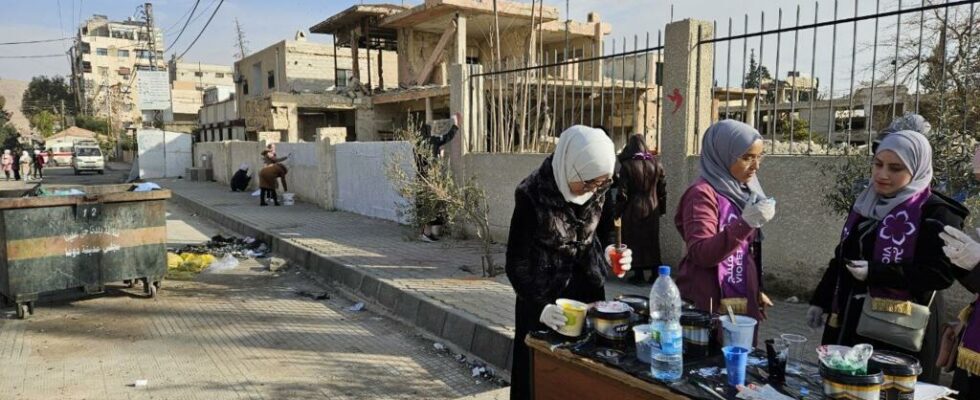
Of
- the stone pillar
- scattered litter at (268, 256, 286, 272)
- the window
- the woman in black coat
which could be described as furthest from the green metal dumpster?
the window

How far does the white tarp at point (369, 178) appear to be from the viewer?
11.0 m

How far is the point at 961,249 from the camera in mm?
2207

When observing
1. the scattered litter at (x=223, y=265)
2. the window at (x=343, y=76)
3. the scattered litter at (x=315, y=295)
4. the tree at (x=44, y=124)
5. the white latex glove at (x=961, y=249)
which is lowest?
the scattered litter at (x=315, y=295)

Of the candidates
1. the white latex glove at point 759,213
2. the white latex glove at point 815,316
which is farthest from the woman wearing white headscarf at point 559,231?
the white latex glove at point 815,316

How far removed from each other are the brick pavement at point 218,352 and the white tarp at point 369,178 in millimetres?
4415

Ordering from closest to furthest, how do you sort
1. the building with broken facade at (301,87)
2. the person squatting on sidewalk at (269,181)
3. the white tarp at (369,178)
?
the white tarp at (369,178), the person squatting on sidewalk at (269,181), the building with broken facade at (301,87)

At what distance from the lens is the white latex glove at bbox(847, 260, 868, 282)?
7.94 feet

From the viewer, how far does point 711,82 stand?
6.08 meters

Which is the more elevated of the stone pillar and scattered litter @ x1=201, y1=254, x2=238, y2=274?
the stone pillar

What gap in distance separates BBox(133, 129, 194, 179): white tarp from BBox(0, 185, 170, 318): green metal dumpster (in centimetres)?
2507

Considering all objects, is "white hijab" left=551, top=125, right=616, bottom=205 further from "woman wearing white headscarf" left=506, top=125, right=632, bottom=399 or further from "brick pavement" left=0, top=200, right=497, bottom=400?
"brick pavement" left=0, top=200, right=497, bottom=400

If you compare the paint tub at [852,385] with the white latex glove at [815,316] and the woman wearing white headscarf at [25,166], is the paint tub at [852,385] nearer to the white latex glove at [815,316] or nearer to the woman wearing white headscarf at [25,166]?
the white latex glove at [815,316]

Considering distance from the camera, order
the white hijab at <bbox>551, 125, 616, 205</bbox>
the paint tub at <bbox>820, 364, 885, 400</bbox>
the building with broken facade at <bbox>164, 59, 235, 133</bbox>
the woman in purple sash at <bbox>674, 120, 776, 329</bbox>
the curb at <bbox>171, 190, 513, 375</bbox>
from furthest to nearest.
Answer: the building with broken facade at <bbox>164, 59, 235, 133</bbox> → the curb at <bbox>171, 190, 513, 375</bbox> → the white hijab at <bbox>551, 125, 616, 205</bbox> → the woman in purple sash at <bbox>674, 120, 776, 329</bbox> → the paint tub at <bbox>820, 364, 885, 400</bbox>

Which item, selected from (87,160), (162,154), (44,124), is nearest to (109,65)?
(44,124)
